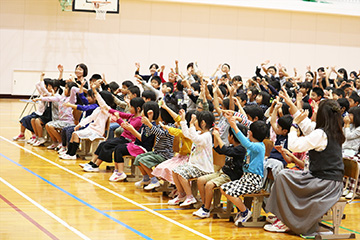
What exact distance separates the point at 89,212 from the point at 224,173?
5.15 ft

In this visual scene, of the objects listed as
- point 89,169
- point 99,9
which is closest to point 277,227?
point 89,169

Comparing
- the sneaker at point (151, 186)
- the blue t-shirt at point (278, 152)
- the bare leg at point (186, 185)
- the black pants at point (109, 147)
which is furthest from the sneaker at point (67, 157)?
the blue t-shirt at point (278, 152)

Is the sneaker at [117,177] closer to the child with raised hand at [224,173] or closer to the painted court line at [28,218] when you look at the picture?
the painted court line at [28,218]

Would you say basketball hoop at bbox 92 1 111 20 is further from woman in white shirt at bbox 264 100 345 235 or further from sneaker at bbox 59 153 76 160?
woman in white shirt at bbox 264 100 345 235

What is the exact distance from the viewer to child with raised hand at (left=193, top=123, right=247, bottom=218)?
5516 millimetres

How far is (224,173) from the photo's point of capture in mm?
5711

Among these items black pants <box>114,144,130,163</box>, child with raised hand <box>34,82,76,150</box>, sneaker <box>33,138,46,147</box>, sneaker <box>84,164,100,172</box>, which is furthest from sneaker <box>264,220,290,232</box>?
sneaker <box>33,138,46,147</box>

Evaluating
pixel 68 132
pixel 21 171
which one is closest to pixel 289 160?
pixel 21 171

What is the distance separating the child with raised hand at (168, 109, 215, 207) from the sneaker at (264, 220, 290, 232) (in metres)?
1.00

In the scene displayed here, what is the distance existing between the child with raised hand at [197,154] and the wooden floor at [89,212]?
338 mm

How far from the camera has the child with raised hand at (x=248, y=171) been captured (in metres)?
5.25

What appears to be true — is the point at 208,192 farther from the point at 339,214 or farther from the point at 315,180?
the point at 339,214

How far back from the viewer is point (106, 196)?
6383 millimetres

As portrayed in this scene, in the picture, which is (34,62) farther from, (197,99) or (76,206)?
(76,206)
